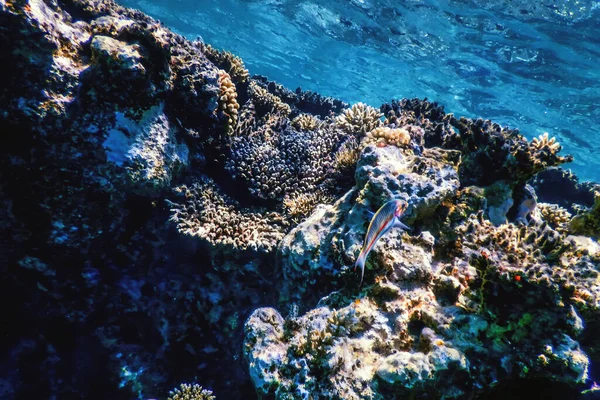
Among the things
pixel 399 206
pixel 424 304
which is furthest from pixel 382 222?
pixel 424 304

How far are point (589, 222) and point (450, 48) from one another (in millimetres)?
19317

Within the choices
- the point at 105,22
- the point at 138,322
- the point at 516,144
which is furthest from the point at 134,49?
the point at 516,144

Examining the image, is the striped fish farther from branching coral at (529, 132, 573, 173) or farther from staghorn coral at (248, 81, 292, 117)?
staghorn coral at (248, 81, 292, 117)

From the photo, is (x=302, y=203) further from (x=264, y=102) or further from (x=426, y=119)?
(x=426, y=119)

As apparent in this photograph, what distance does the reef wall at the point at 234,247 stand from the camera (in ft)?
8.82

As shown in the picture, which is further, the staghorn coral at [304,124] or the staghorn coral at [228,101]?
the staghorn coral at [304,124]

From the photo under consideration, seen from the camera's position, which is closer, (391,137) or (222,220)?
(222,220)

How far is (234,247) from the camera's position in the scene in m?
4.09

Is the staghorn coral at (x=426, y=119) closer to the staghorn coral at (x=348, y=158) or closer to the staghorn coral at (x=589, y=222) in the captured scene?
the staghorn coral at (x=348, y=158)

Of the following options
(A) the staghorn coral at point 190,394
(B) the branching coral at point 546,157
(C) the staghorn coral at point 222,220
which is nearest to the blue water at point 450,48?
(B) the branching coral at point 546,157

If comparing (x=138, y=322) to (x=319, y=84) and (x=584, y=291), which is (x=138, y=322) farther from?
(x=319, y=84)

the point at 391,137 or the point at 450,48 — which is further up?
the point at 450,48

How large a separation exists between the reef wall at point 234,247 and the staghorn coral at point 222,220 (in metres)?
0.03

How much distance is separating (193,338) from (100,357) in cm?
129
